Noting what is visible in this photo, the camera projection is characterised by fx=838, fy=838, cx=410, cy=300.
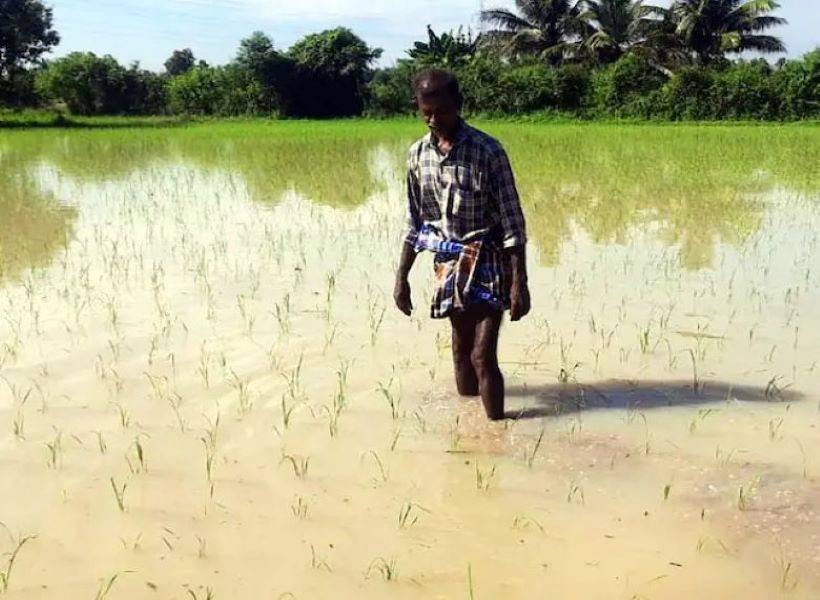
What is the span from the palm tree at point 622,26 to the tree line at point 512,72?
0.04 m

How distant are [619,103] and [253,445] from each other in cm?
2411

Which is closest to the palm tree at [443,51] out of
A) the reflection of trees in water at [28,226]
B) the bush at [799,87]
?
the bush at [799,87]

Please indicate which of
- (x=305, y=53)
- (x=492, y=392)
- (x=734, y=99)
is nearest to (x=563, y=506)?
(x=492, y=392)

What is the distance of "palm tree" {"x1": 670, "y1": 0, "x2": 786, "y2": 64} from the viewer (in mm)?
27641

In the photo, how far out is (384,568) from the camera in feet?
7.13

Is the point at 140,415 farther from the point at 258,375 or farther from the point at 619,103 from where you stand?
the point at 619,103

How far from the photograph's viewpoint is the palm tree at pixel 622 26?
93.1 ft

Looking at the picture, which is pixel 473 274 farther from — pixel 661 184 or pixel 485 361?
pixel 661 184

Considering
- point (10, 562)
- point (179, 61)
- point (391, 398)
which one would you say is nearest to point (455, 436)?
point (391, 398)

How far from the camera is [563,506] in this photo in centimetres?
248

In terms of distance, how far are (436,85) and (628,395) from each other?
1.49 m

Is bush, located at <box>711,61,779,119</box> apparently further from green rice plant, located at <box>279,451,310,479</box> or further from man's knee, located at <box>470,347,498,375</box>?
green rice plant, located at <box>279,451,310,479</box>

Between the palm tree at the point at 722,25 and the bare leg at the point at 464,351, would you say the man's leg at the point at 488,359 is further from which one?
the palm tree at the point at 722,25

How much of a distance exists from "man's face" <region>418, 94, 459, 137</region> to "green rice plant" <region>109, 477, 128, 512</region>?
1.50m
